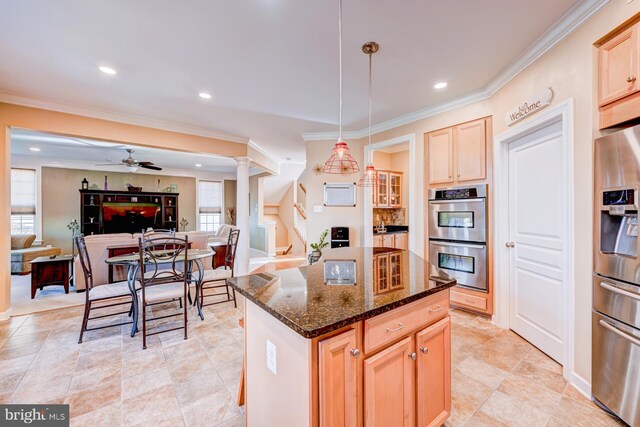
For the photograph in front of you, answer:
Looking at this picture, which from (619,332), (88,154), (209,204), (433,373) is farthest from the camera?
(209,204)

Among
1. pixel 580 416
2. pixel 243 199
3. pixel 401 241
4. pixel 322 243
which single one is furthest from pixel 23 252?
pixel 580 416

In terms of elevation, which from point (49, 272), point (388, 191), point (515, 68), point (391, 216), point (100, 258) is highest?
point (515, 68)

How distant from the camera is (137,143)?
3.93 meters

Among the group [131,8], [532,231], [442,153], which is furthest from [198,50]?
[532,231]

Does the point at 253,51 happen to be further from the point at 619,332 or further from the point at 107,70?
the point at 619,332

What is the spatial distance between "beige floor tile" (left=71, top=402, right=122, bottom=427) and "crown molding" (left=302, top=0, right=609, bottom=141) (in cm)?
409

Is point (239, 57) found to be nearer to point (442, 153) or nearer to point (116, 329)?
point (442, 153)

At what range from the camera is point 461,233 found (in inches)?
128

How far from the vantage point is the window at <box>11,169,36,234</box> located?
605 cm

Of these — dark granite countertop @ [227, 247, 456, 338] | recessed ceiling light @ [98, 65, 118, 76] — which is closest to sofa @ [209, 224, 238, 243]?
recessed ceiling light @ [98, 65, 118, 76]

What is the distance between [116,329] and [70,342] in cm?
38

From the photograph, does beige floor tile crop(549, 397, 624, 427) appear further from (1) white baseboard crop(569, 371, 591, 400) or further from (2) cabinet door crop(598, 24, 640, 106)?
(2) cabinet door crop(598, 24, 640, 106)

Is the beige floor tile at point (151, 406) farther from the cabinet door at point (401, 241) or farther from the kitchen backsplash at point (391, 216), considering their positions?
the kitchen backsplash at point (391, 216)

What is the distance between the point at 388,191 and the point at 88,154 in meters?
6.90
